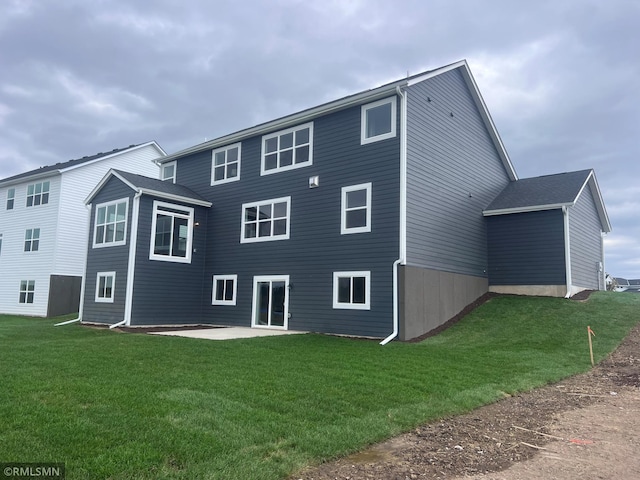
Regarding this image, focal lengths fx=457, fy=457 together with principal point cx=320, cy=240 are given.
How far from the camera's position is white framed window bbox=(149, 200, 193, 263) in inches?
675

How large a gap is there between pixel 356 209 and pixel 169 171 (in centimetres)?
1102

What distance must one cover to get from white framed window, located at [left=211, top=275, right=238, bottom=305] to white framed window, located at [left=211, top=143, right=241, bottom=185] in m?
3.99

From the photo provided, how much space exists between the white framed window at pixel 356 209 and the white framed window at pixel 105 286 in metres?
9.02

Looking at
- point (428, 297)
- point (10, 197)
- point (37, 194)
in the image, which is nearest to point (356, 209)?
point (428, 297)

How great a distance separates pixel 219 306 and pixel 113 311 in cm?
384

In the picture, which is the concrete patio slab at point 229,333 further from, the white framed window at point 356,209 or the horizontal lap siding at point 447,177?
the horizontal lap siding at point 447,177

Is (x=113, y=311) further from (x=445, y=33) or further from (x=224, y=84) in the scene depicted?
(x=445, y=33)

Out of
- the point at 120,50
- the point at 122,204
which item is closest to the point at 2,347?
the point at 122,204

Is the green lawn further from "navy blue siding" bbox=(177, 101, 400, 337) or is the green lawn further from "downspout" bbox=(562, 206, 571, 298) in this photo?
"downspout" bbox=(562, 206, 571, 298)

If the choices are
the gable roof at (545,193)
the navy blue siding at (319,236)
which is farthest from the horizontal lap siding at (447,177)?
the navy blue siding at (319,236)

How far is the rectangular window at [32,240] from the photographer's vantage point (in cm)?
2519

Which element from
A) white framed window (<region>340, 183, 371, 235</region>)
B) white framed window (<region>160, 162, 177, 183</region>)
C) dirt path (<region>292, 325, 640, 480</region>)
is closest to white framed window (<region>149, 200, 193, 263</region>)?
white framed window (<region>160, 162, 177, 183</region>)

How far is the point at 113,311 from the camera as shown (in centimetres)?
1678

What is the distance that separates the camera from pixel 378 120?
48.3ft
